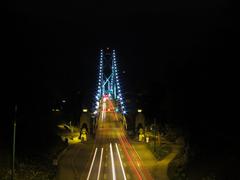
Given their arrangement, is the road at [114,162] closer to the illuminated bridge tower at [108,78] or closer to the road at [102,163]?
the road at [102,163]

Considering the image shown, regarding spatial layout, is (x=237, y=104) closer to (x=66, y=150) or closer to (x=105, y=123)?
(x=66, y=150)

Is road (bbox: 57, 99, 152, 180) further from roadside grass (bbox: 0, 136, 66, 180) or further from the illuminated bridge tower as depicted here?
the illuminated bridge tower

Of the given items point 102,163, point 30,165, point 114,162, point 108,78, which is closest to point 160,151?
point 114,162

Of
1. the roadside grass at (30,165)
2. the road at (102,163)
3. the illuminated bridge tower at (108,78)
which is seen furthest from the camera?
the illuminated bridge tower at (108,78)

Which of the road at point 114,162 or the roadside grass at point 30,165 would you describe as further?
the road at point 114,162

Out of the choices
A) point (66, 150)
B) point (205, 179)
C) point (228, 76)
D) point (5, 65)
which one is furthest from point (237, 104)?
point (66, 150)

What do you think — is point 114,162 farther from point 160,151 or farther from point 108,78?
point 108,78

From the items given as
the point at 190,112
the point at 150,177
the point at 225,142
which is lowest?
the point at 150,177

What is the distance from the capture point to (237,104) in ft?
78.0

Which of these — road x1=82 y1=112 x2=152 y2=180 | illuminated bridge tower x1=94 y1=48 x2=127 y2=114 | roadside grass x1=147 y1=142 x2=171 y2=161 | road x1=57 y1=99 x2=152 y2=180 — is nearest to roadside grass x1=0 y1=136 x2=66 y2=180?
road x1=57 y1=99 x2=152 y2=180

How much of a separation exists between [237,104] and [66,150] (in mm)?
25981

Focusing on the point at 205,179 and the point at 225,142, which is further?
the point at 225,142

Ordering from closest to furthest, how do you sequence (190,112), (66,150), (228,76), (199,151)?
(228,76) < (199,151) < (190,112) < (66,150)

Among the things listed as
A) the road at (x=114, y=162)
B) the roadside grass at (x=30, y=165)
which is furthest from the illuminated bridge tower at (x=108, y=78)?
the roadside grass at (x=30, y=165)
